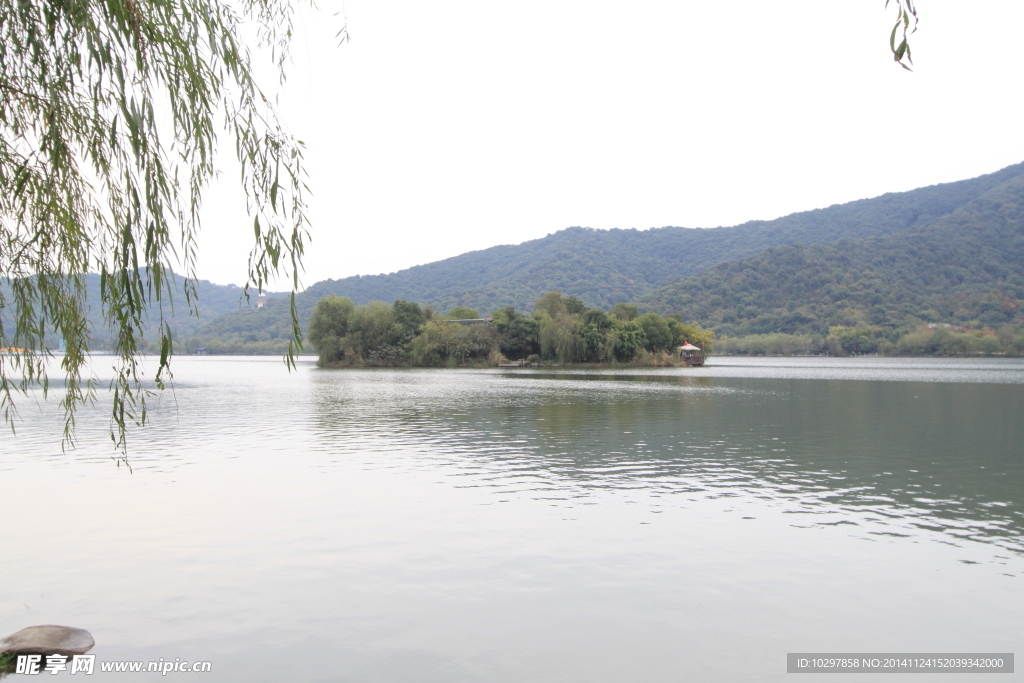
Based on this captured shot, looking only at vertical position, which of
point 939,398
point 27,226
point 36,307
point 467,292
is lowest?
point 939,398

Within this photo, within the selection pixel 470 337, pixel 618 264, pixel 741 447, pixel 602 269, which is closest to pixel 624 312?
pixel 470 337

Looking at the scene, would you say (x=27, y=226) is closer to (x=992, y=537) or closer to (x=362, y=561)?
(x=362, y=561)

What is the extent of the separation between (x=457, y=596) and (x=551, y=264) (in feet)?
591

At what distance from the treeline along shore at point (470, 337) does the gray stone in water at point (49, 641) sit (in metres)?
77.0

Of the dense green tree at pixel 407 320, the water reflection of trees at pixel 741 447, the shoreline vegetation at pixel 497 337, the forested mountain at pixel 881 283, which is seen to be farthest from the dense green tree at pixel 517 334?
the forested mountain at pixel 881 283

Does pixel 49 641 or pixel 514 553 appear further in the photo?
pixel 514 553

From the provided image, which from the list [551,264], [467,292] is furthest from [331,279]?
[551,264]

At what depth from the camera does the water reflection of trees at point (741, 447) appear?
41.0ft

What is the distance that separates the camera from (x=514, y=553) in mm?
9109

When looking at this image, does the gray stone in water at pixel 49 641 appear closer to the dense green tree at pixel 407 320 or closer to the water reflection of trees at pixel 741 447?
the water reflection of trees at pixel 741 447

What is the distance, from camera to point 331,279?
18550 centimetres

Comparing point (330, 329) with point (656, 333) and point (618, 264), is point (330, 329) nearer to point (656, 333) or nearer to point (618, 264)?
point (656, 333)

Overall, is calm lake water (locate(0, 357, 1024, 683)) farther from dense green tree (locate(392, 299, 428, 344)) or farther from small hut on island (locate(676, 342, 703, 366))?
small hut on island (locate(676, 342, 703, 366))

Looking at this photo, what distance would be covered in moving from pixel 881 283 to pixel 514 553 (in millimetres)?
140812
